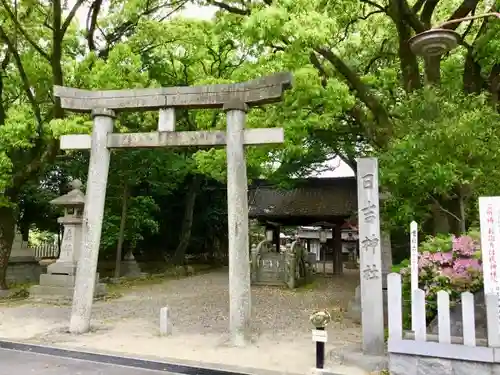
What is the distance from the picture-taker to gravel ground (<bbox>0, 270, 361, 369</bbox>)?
7719mm

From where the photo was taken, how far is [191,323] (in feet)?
33.6

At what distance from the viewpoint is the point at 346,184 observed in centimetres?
2442

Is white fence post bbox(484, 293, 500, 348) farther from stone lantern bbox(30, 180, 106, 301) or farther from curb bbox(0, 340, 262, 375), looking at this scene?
stone lantern bbox(30, 180, 106, 301)

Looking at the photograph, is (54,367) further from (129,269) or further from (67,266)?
(129,269)

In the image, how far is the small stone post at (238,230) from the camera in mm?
7941

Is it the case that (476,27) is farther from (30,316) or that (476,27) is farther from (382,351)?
(30,316)

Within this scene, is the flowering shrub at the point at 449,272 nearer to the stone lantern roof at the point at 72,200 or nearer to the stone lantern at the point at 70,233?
the stone lantern at the point at 70,233

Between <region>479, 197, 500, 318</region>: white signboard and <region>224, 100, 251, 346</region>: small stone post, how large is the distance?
3.83 m

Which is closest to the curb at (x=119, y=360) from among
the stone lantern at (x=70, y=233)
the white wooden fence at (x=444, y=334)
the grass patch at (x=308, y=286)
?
the white wooden fence at (x=444, y=334)

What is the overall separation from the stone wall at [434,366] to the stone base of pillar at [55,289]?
10095mm

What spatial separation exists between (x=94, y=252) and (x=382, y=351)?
5.54m

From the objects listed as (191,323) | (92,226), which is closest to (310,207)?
(191,323)

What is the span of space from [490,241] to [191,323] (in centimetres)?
667

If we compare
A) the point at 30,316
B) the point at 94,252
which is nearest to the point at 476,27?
the point at 94,252
